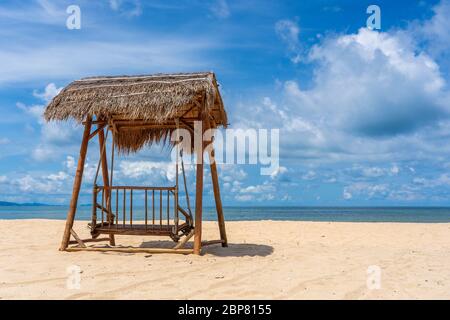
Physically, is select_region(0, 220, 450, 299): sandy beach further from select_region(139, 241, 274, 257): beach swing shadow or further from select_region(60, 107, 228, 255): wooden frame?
select_region(60, 107, 228, 255): wooden frame

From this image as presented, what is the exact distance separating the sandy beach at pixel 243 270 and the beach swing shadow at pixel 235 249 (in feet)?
0.06

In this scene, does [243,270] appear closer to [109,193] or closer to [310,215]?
[109,193]

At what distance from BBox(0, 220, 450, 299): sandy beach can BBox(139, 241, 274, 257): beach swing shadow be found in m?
0.02

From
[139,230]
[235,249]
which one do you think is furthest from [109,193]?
[235,249]

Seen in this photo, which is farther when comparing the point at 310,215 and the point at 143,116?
the point at 310,215

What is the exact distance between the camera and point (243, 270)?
229 inches

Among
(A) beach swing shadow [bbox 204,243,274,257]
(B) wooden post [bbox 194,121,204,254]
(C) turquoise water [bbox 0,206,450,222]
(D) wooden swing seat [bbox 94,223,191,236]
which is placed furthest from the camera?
(C) turquoise water [bbox 0,206,450,222]

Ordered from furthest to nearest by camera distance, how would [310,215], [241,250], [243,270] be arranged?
[310,215]
[241,250]
[243,270]

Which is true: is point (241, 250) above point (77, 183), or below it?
below

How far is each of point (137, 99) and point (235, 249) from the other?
10.6ft

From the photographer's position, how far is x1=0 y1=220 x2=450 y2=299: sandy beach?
459cm

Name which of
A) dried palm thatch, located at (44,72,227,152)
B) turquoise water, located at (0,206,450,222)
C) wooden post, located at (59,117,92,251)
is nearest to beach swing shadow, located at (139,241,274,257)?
wooden post, located at (59,117,92,251)
